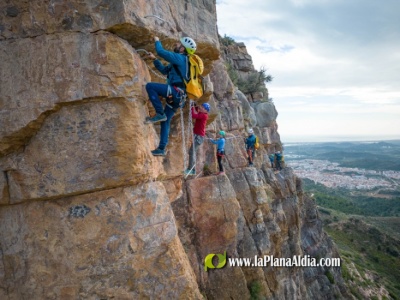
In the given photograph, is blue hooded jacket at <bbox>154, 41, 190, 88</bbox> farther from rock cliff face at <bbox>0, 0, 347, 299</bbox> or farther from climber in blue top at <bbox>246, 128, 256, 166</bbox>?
climber in blue top at <bbox>246, 128, 256, 166</bbox>

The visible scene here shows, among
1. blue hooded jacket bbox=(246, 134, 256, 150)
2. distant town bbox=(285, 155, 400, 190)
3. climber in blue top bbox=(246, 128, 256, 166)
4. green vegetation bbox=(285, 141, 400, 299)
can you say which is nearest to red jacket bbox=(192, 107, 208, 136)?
climber in blue top bbox=(246, 128, 256, 166)

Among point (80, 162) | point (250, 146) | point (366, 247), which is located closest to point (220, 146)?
point (250, 146)

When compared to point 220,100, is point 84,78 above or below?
below

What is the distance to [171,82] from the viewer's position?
5.76 m

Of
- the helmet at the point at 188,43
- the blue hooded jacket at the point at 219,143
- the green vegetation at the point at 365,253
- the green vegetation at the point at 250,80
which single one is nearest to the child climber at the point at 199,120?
the blue hooded jacket at the point at 219,143

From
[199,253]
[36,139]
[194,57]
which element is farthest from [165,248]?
[199,253]

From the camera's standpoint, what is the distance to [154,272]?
5297mm

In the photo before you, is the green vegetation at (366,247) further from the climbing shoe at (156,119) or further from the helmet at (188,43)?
the helmet at (188,43)

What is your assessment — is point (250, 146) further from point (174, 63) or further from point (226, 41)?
point (226, 41)

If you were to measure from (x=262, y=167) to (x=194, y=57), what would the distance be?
15889 mm

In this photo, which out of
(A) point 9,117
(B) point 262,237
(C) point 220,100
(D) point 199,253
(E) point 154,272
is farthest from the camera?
(C) point 220,100

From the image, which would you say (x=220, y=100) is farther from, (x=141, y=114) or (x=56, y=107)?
(x=56, y=107)

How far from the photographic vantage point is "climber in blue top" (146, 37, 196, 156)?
18.1 ft

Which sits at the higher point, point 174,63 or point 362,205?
point 174,63
